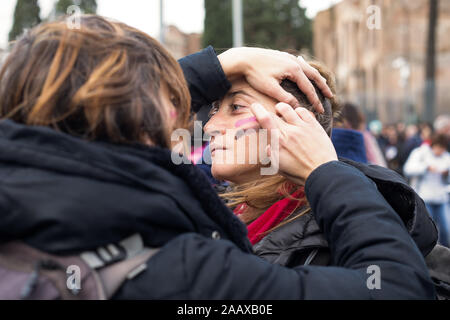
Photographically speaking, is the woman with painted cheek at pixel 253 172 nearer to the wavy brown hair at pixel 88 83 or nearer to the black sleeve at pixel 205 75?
the black sleeve at pixel 205 75

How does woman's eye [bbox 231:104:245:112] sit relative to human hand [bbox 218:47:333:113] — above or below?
below

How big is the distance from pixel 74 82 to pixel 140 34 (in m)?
0.24

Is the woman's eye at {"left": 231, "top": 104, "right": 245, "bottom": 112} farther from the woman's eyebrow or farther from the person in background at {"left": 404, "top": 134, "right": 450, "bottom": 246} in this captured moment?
the person in background at {"left": 404, "top": 134, "right": 450, "bottom": 246}

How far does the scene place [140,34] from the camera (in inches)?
49.0

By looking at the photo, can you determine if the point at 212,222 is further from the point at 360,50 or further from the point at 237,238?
the point at 360,50

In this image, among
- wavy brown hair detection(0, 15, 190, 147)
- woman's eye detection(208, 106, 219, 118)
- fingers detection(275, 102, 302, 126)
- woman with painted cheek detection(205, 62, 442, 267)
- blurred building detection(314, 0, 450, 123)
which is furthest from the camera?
blurred building detection(314, 0, 450, 123)

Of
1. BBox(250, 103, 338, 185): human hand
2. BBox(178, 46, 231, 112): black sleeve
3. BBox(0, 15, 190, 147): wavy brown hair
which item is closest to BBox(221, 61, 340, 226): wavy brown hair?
BBox(178, 46, 231, 112): black sleeve

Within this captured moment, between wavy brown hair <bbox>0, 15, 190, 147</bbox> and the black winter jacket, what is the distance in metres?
0.06

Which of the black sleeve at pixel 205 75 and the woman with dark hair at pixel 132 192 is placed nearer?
the woman with dark hair at pixel 132 192

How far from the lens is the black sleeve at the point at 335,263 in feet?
3.40

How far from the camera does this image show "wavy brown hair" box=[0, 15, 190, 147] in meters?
1.09

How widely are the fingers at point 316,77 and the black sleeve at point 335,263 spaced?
0.66 meters

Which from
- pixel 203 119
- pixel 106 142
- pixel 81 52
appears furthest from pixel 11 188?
pixel 203 119

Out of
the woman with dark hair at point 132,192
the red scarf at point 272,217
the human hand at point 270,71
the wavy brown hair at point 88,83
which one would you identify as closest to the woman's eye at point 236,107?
the human hand at point 270,71
